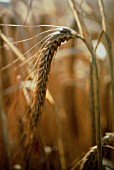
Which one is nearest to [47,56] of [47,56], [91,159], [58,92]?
[47,56]

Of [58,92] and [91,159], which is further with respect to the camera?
[58,92]

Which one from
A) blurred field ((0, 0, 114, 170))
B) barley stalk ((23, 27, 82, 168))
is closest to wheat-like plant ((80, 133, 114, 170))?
barley stalk ((23, 27, 82, 168))

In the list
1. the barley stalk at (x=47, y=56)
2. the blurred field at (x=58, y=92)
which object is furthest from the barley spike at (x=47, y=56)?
the blurred field at (x=58, y=92)

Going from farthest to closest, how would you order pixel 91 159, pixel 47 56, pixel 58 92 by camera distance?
pixel 58 92 → pixel 91 159 → pixel 47 56

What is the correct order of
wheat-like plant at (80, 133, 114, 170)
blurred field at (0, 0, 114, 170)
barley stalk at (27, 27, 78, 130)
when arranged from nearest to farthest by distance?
barley stalk at (27, 27, 78, 130), wheat-like plant at (80, 133, 114, 170), blurred field at (0, 0, 114, 170)

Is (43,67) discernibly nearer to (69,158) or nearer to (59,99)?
(69,158)

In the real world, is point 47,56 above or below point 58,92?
above

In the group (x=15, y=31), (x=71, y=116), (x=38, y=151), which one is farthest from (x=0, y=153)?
(x=15, y=31)

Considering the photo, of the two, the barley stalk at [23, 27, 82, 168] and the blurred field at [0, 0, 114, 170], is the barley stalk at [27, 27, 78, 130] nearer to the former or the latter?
the barley stalk at [23, 27, 82, 168]

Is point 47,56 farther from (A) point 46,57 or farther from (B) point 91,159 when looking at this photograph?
(B) point 91,159

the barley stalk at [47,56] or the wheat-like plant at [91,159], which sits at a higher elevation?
the barley stalk at [47,56]

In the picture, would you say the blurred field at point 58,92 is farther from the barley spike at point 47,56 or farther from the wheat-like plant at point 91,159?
the barley spike at point 47,56
